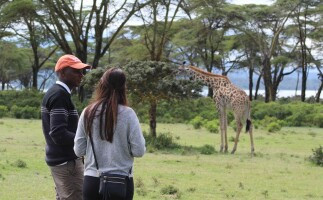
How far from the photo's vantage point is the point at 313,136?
19562 mm

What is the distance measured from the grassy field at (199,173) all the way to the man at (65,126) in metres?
3.05

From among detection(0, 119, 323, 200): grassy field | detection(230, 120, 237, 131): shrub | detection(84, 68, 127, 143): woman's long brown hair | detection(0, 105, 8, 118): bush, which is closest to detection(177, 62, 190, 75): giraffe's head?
detection(0, 119, 323, 200): grassy field

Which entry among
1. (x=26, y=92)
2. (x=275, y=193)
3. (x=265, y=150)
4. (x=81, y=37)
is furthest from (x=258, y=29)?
(x=275, y=193)

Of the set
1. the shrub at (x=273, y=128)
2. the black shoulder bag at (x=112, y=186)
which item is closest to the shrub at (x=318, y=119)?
the shrub at (x=273, y=128)

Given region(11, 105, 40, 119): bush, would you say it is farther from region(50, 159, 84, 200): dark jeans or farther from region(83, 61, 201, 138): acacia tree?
region(50, 159, 84, 200): dark jeans

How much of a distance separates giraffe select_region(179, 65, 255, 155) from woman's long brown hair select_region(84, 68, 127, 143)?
10.1 metres

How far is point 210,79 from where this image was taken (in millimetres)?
14656

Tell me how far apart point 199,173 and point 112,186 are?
21.7 ft

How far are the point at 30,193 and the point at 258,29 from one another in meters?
29.9

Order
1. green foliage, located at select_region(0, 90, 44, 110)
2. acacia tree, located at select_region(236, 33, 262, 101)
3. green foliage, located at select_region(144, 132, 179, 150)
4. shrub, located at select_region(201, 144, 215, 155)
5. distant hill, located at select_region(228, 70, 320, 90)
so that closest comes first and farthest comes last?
shrub, located at select_region(201, 144, 215, 155)
green foliage, located at select_region(144, 132, 179, 150)
green foliage, located at select_region(0, 90, 44, 110)
acacia tree, located at select_region(236, 33, 262, 101)
distant hill, located at select_region(228, 70, 320, 90)

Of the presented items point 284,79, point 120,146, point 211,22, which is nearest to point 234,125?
point 211,22

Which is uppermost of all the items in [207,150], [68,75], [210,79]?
[210,79]

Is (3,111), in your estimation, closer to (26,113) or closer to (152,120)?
(26,113)

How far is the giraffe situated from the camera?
47.0 ft
